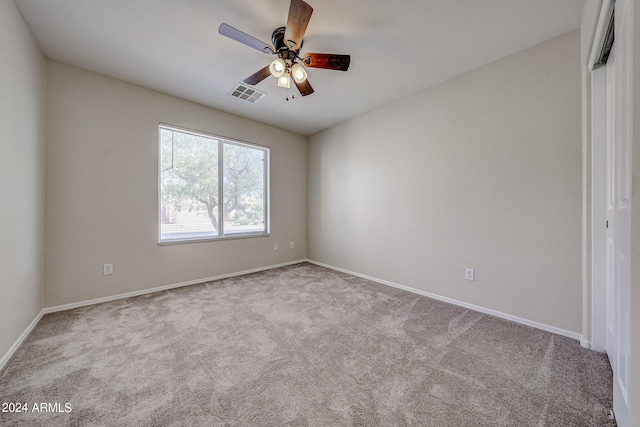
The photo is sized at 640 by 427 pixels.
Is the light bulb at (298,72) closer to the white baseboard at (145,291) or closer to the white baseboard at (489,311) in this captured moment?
the white baseboard at (489,311)

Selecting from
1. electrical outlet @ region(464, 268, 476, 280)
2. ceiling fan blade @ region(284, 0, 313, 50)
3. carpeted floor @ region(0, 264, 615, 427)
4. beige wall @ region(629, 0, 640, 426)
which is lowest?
carpeted floor @ region(0, 264, 615, 427)

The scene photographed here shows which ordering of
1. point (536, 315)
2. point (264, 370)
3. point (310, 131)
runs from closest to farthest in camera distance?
point (264, 370)
point (536, 315)
point (310, 131)

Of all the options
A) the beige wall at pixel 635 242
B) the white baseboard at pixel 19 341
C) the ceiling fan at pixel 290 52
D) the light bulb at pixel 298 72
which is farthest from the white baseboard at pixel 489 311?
the white baseboard at pixel 19 341

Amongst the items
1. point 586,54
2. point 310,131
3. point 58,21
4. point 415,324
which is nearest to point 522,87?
point 586,54

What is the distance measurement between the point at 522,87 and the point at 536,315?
2.13 m

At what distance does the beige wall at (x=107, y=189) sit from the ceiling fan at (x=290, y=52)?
5.95 ft

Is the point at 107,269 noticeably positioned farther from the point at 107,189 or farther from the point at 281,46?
the point at 281,46

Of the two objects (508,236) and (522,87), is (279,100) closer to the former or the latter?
(522,87)

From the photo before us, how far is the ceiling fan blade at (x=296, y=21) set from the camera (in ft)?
5.13

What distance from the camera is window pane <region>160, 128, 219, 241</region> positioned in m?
3.35

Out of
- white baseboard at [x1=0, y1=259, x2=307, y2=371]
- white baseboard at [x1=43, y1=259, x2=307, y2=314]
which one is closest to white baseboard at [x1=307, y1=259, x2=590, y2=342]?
white baseboard at [x1=43, y1=259, x2=307, y2=314]

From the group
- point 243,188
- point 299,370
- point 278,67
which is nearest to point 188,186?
point 243,188

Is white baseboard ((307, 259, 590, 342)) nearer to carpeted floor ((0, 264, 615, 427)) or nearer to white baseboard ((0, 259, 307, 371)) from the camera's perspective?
carpeted floor ((0, 264, 615, 427))

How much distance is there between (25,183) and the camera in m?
2.08
